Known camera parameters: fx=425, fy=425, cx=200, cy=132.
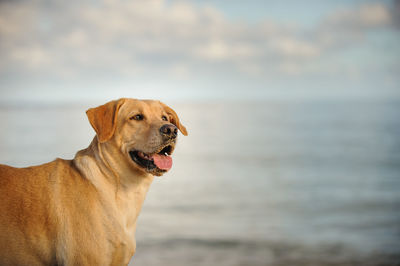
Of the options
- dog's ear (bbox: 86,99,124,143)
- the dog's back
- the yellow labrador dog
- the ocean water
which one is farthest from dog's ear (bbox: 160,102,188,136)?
the ocean water

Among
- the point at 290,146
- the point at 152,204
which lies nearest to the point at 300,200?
the point at 152,204

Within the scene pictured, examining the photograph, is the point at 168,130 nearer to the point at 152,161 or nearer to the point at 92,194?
the point at 152,161

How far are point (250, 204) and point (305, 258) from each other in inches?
211

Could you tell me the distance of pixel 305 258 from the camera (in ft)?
34.8

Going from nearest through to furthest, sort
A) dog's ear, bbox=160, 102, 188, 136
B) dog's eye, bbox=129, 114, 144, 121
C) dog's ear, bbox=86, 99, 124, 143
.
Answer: dog's ear, bbox=86, 99, 124, 143
dog's eye, bbox=129, 114, 144, 121
dog's ear, bbox=160, 102, 188, 136

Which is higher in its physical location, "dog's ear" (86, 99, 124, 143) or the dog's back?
"dog's ear" (86, 99, 124, 143)

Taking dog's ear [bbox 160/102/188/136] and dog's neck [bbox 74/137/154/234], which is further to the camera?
dog's ear [bbox 160/102/188/136]

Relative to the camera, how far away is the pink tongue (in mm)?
3856

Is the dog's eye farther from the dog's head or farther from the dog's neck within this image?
the dog's neck

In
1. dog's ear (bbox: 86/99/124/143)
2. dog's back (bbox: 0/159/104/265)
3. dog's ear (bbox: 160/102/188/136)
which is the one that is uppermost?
dog's ear (bbox: 160/102/188/136)

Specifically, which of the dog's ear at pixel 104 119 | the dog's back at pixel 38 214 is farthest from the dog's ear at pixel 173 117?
the dog's back at pixel 38 214

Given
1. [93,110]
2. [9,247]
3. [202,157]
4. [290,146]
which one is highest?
[290,146]

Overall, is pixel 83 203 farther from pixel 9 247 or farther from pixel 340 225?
pixel 340 225

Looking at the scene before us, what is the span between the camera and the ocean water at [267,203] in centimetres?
1080
